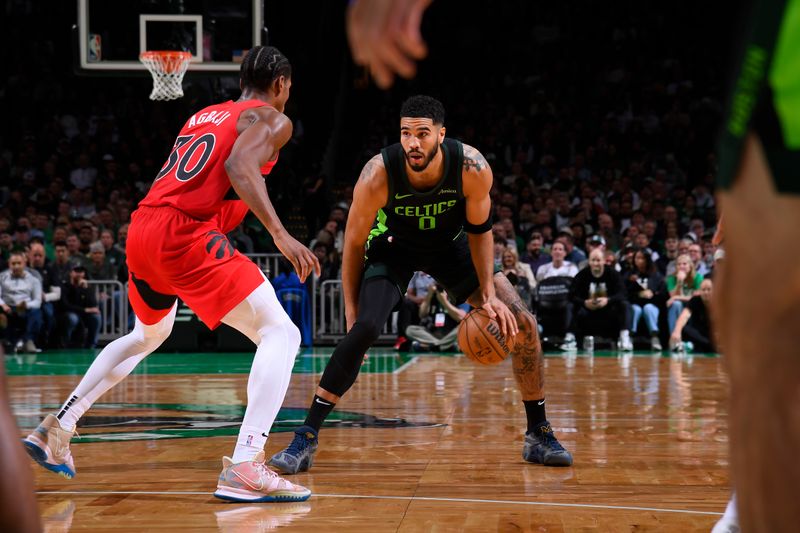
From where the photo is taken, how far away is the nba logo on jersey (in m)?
11.1

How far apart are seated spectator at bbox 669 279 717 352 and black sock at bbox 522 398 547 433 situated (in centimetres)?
948

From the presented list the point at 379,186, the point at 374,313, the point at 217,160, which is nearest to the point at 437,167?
the point at 379,186

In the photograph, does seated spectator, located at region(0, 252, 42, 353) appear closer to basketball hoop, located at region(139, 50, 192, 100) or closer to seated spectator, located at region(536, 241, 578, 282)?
basketball hoop, located at region(139, 50, 192, 100)

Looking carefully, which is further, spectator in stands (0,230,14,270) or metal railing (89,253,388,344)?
spectator in stands (0,230,14,270)

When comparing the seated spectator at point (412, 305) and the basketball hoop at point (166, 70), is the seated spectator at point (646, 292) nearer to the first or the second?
the seated spectator at point (412, 305)

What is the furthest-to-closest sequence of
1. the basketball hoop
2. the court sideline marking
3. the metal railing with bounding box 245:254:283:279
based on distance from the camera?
the metal railing with bounding box 245:254:283:279 → the basketball hoop → the court sideline marking

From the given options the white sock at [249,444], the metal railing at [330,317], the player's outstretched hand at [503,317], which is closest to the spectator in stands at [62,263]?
the metal railing at [330,317]

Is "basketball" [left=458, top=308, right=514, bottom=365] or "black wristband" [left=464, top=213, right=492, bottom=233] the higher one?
"black wristband" [left=464, top=213, right=492, bottom=233]

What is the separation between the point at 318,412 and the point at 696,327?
1087 cm

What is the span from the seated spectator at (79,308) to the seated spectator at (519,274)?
19.2 feet

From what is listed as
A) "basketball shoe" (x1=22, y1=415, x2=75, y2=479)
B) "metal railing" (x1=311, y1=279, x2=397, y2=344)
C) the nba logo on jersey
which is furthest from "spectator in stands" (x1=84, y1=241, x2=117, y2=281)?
"basketball shoe" (x1=22, y1=415, x2=75, y2=479)

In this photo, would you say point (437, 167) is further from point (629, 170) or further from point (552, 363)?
point (629, 170)

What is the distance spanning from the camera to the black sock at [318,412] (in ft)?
16.7

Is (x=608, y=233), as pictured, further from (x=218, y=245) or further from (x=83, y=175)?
(x=218, y=245)
